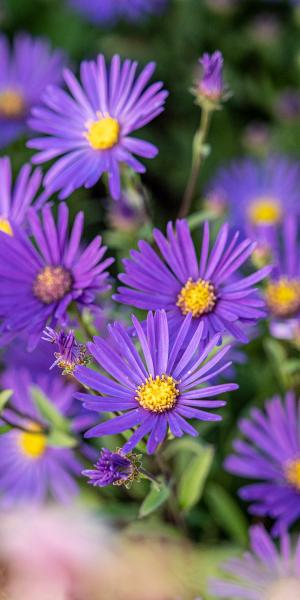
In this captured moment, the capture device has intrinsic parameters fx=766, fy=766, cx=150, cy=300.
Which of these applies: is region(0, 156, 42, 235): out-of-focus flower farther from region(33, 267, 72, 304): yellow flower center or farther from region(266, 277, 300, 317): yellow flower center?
region(266, 277, 300, 317): yellow flower center

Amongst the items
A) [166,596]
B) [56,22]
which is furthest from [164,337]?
[56,22]

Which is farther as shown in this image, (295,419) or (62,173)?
(295,419)

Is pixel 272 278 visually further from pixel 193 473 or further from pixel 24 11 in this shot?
pixel 24 11

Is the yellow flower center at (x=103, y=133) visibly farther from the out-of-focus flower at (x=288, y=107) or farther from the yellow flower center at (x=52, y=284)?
the out-of-focus flower at (x=288, y=107)

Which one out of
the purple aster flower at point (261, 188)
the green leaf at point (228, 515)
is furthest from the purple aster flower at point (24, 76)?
the green leaf at point (228, 515)

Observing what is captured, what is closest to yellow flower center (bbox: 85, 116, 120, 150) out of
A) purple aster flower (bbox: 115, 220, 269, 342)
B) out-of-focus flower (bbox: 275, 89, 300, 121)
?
purple aster flower (bbox: 115, 220, 269, 342)
